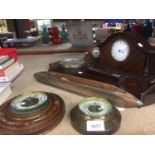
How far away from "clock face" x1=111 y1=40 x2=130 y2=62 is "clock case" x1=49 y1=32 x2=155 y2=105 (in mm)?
11

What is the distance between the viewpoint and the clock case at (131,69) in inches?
24.6

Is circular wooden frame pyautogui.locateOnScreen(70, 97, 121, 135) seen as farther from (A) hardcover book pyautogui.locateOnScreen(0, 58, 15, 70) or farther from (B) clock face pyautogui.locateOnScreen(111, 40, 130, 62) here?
(A) hardcover book pyautogui.locateOnScreen(0, 58, 15, 70)

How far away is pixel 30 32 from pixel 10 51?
2.43 ft

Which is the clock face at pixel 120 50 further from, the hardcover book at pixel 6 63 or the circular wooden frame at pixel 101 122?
the hardcover book at pixel 6 63

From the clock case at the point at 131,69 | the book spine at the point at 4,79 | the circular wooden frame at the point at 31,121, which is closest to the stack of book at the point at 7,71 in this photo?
the book spine at the point at 4,79

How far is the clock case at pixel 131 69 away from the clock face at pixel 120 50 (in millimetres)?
11

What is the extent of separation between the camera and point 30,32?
1548 mm

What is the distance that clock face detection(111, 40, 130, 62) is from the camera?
69 centimetres

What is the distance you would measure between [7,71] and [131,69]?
1.56 feet

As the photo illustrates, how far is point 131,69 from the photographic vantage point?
27.4 inches

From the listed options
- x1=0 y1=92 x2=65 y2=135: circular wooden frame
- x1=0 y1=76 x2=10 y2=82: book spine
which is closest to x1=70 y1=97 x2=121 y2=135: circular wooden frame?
x1=0 y1=92 x2=65 y2=135: circular wooden frame
